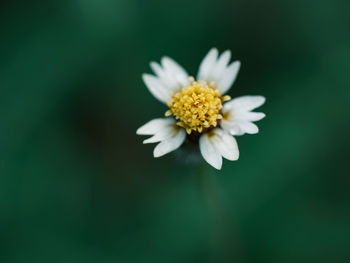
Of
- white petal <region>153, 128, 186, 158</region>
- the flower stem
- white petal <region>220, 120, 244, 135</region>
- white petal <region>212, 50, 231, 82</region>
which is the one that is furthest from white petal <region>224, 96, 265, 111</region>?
the flower stem

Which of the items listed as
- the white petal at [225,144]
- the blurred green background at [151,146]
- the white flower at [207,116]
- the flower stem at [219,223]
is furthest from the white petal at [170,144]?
the blurred green background at [151,146]

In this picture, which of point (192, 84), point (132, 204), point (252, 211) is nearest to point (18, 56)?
point (132, 204)

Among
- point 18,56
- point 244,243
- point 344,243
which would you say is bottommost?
point 344,243

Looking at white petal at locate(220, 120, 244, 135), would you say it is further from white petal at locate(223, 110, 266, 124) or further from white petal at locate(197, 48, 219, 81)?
white petal at locate(197, 48, 219, 81)

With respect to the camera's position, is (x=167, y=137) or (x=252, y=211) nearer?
(x=167, y=137)

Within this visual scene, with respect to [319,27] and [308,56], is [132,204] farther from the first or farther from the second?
[319,27]

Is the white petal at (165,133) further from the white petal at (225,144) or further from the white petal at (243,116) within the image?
the white petal at (243,116)
